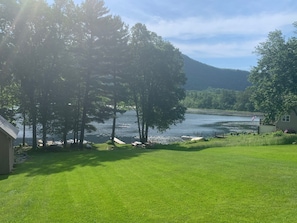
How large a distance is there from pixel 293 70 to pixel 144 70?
61.3 feet

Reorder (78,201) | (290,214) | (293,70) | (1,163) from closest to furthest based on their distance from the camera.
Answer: (290,214), (78,201), (1,163), (293,70)

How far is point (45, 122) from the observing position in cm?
3059

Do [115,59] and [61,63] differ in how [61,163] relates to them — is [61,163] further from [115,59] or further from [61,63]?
[115,59]

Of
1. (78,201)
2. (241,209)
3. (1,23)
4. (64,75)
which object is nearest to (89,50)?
(64,75)

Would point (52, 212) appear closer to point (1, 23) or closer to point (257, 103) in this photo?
point (1, 23)

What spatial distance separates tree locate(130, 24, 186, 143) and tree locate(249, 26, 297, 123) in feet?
34.8

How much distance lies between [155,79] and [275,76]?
50.5ft

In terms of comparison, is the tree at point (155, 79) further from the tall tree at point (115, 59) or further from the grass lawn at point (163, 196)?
the grass lawn at point (163, 196)

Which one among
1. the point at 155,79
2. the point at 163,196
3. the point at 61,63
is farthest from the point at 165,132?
the point at 163,196

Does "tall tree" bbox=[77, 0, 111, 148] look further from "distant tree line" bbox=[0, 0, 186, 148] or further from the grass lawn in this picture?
the grass lawn

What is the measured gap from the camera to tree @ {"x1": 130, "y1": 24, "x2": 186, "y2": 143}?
39.8 m

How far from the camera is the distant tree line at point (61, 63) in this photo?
28594mm

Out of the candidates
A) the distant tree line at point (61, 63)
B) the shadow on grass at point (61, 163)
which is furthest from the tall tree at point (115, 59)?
the shadow on grass at point (61, 163)

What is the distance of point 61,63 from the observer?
101ft
